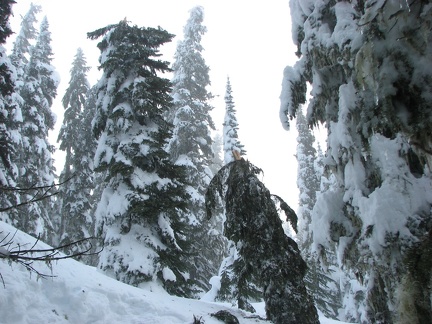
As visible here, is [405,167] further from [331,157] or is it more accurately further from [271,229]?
[271,229]

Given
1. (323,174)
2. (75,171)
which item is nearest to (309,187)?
(75,171)

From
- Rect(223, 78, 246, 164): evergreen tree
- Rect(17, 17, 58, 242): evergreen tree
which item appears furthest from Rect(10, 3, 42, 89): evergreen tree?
Rect(223, 78, 246, 164): evergreen tree

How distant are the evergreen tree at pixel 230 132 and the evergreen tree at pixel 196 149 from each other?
64.2 inches

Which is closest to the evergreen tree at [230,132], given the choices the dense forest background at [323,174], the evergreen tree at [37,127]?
the dense forest background at [323,174]

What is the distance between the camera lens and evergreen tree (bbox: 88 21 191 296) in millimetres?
10953

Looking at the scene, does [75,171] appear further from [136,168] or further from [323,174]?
[323,174]

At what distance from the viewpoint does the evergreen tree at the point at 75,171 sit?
24.1 m

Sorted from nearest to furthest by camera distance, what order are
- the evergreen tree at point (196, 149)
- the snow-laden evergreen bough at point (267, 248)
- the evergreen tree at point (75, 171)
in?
the snow-laden evergreen bough at point (267, 248)
the evergreen tree at point (196, 149)
the evergreen tree at point (75, 171)

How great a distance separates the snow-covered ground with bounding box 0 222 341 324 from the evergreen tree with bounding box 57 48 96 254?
51.2 feet

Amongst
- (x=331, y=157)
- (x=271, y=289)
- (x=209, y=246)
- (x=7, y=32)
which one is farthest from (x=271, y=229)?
(x=209, y=246)

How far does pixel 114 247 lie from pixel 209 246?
11462 millimetres

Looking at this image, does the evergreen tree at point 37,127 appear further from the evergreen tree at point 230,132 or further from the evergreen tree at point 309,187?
the evergreen tree at point 309,187

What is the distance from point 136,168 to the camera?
39.2 feet

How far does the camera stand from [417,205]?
4.03m
